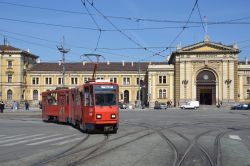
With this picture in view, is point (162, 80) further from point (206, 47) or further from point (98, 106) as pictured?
point (98, 106)

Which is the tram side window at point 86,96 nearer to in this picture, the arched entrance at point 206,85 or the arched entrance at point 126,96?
the arched entrance at point 206,85

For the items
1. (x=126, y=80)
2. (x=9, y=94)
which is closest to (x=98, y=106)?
(x=9, y=94)

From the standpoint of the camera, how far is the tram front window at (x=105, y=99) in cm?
2388

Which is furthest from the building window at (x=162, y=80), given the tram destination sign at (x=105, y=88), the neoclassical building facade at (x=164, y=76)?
the tram destination sign at (x=105, y=88)

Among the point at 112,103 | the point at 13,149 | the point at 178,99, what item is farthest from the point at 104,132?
the point at 178,99

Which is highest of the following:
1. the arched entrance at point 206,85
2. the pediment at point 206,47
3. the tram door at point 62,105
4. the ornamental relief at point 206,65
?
the pediment at point 206,47

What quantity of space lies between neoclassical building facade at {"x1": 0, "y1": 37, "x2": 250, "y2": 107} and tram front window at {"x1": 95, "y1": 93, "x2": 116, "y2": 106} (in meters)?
74.9

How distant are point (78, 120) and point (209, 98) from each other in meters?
85.5

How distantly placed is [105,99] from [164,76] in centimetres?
8964

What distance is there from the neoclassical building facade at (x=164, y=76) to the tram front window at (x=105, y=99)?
246 feet

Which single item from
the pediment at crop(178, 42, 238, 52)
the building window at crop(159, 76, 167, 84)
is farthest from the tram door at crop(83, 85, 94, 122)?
the building window at crop(159, 76, 167, 84)

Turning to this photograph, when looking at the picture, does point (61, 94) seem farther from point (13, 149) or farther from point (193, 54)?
point (193, 54)

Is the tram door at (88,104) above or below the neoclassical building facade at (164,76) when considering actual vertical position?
below

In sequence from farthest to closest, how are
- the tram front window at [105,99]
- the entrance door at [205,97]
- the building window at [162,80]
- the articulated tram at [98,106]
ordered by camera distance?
1. the building window at [162,80]
2. the entrance door at [205,97]
3. the tram front window at [105,99]
4. the articulated tram at [98,106]
